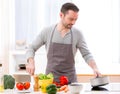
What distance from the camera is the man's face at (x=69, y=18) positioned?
3.05m

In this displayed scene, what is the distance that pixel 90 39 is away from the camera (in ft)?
15.4

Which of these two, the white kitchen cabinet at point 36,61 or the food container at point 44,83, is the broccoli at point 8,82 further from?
the white kitchen cabinet at point 36,61

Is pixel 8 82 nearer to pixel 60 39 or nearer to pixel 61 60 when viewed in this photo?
pixel 61 60

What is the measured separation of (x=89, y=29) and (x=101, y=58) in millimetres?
506

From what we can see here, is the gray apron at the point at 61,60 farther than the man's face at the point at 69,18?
Yes

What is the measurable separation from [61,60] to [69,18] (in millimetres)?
471

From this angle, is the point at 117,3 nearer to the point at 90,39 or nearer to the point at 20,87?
the point at 90,39

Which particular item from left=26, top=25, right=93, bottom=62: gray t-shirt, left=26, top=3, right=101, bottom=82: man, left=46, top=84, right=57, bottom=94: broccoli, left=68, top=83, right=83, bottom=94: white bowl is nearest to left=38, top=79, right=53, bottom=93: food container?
left=46, top=84, right=57, bottom=94: broccoli

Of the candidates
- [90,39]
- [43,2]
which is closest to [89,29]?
[90,39]

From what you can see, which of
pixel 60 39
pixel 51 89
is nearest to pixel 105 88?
pixel 51 89

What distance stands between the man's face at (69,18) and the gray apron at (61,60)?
0.78 ft

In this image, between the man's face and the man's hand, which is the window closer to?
the man's face

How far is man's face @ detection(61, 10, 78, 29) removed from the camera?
305 centimetres

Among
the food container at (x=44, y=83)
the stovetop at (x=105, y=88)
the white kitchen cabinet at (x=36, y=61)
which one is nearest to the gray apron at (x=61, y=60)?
the stovetop at (x=105, y=88)
